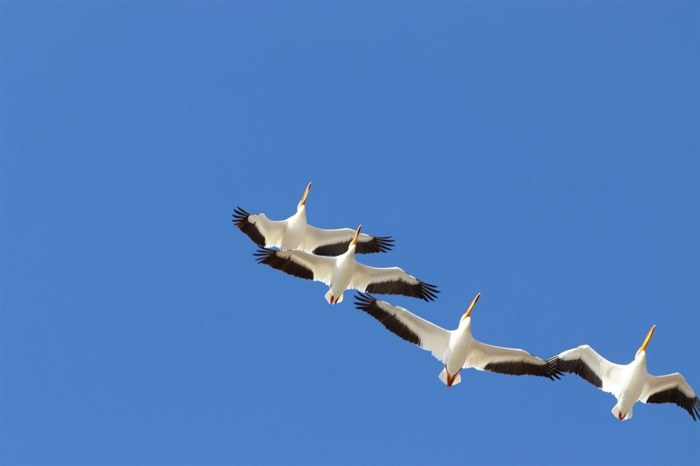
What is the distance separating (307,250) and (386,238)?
1.80 meters

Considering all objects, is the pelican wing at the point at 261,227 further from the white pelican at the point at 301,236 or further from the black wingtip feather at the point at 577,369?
the black wingtip feather at the point at 577,369

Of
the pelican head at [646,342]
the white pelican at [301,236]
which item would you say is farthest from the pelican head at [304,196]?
the pelican head at [646,342]

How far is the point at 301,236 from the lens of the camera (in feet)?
88.0

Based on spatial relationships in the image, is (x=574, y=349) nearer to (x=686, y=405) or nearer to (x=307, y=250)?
(x=686, y=405)

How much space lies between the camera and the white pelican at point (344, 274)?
25.0 metres

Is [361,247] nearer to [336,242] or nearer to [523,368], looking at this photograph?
[336,242]

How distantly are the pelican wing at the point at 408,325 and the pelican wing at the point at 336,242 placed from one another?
295 centimetres

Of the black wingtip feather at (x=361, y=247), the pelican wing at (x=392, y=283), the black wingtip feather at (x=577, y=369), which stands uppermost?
the black wingtip feather at (x=361, y=247)

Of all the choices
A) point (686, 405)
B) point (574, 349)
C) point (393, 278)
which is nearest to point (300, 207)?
point (393, 278)

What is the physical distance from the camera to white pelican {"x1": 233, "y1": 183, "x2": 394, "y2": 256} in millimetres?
26172

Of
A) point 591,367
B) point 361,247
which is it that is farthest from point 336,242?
point 591,367

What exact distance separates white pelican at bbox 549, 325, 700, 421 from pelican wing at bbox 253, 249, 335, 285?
4967 mm

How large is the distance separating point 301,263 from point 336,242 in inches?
86.2

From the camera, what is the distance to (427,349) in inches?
968
